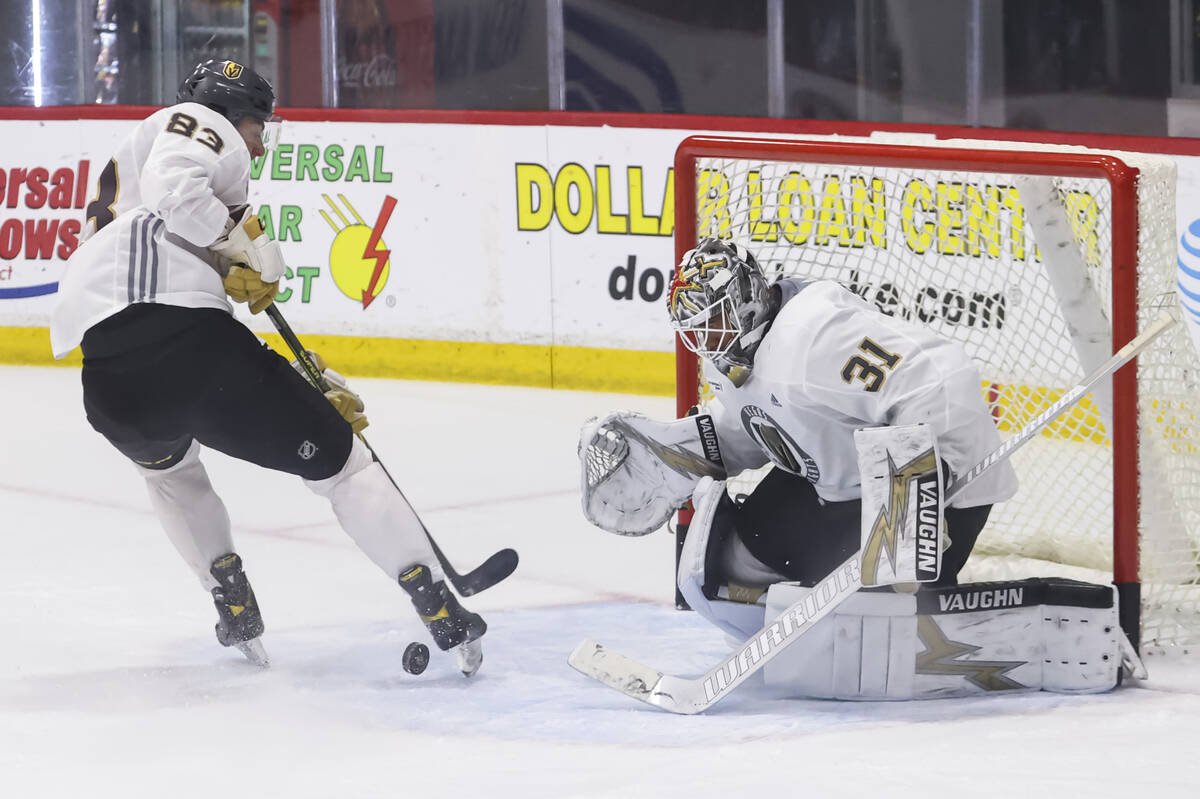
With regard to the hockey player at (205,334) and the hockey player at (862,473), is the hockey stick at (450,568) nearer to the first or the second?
the hockey player at (205,334)

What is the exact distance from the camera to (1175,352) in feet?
9.98

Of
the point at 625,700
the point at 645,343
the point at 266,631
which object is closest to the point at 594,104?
the point at 645,343

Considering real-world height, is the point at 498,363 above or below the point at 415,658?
above

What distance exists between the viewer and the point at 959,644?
277cm

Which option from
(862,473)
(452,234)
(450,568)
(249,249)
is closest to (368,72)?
(452,234)

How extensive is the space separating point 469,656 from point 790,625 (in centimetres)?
55

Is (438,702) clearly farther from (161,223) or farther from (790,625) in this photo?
(161,223)

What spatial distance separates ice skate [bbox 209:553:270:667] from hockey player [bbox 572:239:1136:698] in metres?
0.78

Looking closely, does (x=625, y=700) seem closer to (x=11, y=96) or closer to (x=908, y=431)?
(x=908, y=431)

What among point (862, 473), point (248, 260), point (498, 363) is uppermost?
point (248, 260)

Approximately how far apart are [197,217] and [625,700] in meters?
0.98

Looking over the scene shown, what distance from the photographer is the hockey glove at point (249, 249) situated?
2.95 metres

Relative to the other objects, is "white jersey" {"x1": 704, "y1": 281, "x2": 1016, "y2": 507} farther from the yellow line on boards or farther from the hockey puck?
the yellow line on boards

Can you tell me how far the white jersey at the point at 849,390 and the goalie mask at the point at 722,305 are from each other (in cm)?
3
